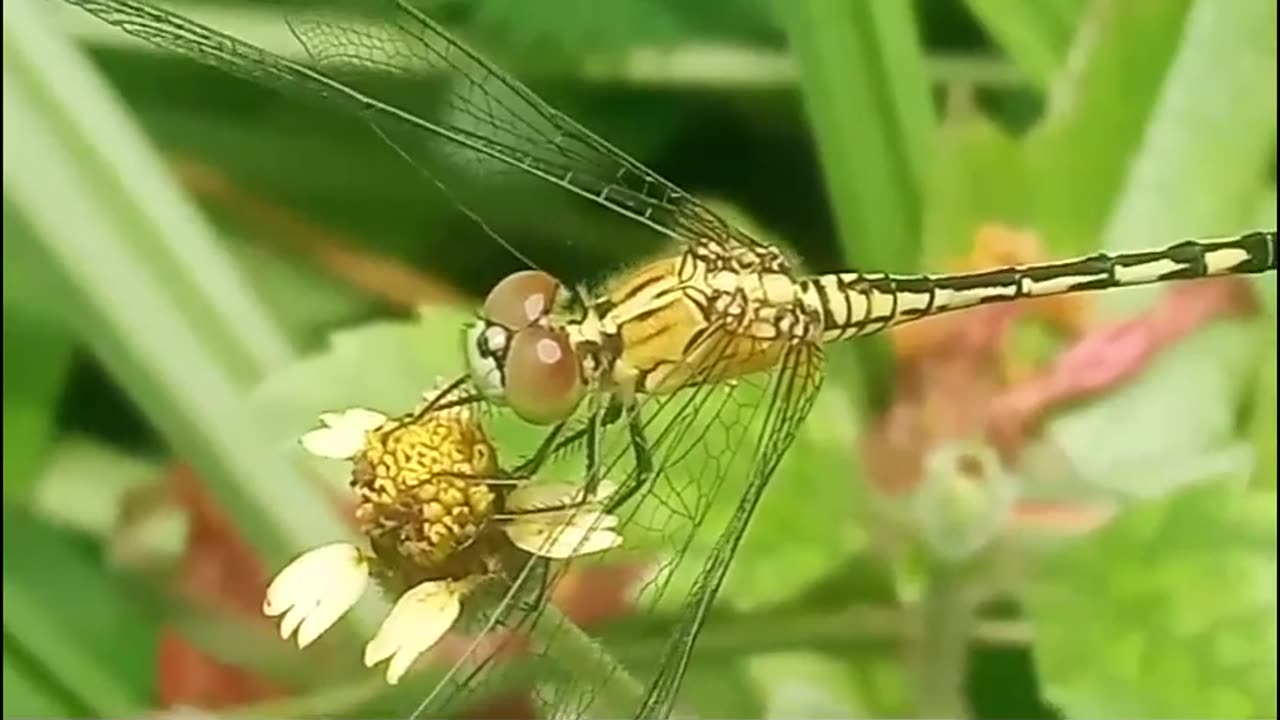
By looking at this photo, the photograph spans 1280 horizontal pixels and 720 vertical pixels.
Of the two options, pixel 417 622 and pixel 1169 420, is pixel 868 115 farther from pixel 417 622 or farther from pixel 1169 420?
pixel 417 622

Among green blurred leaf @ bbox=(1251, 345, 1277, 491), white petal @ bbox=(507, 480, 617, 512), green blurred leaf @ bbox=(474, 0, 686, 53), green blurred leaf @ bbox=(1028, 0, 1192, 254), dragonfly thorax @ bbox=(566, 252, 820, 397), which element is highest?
green blurred leaf @ bbox=(474, 0, 686, 53)

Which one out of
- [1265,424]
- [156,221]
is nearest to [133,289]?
[156,221]

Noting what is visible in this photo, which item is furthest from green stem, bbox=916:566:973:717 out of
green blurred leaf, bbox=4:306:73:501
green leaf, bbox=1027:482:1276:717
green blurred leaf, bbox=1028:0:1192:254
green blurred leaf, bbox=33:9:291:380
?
green blurred leaf, bbox=4:306:73:501

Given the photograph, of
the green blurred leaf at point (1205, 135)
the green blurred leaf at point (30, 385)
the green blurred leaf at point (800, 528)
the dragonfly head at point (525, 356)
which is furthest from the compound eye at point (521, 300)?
the green blurred leaf at point (30, 385)

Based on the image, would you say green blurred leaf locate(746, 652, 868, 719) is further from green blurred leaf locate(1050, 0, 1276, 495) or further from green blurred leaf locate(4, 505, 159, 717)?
green blurred leaf locate(4, 505, 159, 717)

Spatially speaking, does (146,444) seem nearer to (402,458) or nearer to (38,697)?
(38,697)
